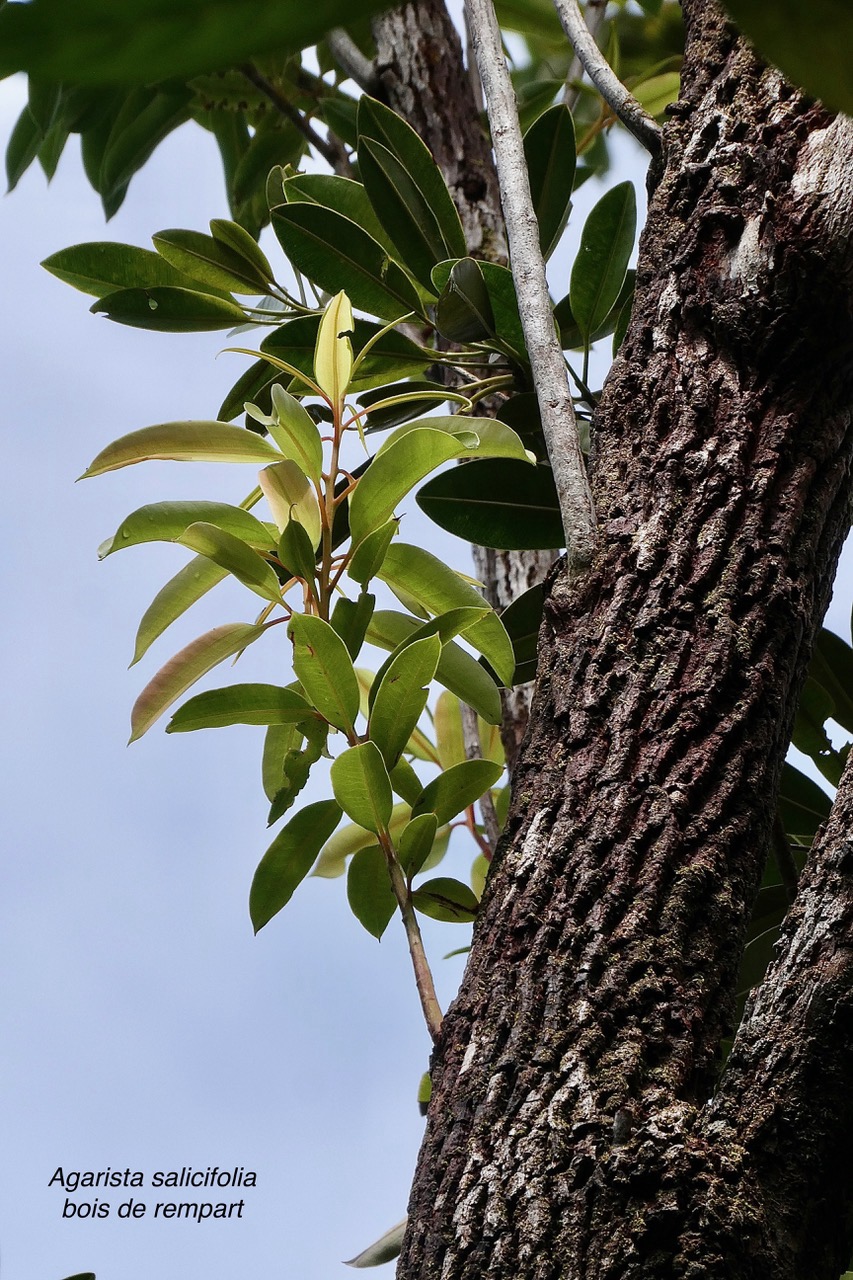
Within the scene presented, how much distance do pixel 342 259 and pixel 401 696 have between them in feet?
1.51

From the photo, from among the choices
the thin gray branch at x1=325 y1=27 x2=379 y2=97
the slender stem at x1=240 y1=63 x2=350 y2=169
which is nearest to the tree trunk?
the thin gray branch at x1=325 y1=27 x2=379 y2=97

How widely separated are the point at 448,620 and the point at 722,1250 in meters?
0.35

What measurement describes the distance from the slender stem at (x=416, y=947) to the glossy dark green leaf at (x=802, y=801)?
0.42m

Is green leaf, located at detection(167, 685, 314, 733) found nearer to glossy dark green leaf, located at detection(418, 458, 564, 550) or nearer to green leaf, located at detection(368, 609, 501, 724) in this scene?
green leaf, located at detection(368, 609, 501, 724)

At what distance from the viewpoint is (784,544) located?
0.58 m

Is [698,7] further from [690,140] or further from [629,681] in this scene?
[629,681]

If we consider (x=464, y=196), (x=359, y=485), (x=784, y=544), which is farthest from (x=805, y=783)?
(x=464, y=196)

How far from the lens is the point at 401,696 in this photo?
600 millimetres

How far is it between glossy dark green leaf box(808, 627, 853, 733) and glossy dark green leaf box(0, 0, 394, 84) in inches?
31.5

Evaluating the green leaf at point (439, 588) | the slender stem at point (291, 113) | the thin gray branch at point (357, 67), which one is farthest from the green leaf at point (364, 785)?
the slender stem at point (291, 113)

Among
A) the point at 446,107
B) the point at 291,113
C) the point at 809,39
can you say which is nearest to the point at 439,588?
the point at 809,39

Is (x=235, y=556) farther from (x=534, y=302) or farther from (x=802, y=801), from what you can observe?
(x=802, y=801)

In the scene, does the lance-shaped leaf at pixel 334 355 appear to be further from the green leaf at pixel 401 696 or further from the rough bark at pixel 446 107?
the rough bark at pixel 446 107

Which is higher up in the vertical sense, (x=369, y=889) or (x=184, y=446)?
(x=184, y=446)
